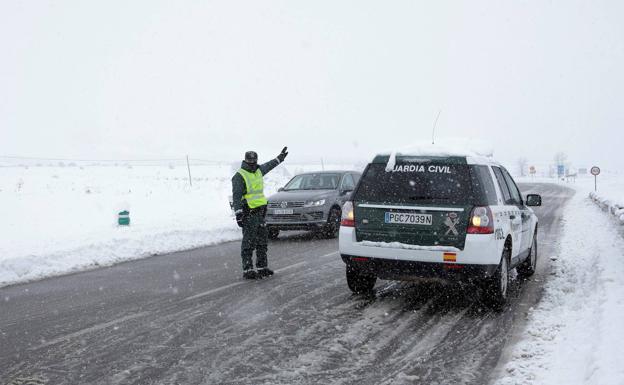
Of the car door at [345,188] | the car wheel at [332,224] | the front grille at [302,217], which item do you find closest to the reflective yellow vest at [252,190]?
the front grille at [302,217]

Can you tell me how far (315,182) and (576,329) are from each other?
9535 millimetres

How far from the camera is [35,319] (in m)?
5.93

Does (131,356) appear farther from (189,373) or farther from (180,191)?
(180,191)

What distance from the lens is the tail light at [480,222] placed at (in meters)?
5.79

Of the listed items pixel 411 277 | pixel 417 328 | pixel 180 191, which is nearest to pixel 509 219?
pixel 411 277

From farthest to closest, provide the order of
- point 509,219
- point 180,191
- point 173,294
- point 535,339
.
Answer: point 180,191 → point 173,294 → point 509,219 → point 535,339

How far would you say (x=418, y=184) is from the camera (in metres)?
6.14

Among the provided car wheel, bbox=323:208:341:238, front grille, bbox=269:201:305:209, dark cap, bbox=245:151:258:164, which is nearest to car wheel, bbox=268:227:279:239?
front grille, bbox=269:201:305:209

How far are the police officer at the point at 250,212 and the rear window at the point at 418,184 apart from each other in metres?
2.31

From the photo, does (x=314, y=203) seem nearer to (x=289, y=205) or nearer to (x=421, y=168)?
(x=289, y=205)

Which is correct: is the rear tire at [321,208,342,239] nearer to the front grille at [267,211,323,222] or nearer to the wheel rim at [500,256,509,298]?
the front grille at [267,211,323,222]

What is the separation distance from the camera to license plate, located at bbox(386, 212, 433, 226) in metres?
5.94

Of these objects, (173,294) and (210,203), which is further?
(210,203)

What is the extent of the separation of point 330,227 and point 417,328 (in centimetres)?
782
